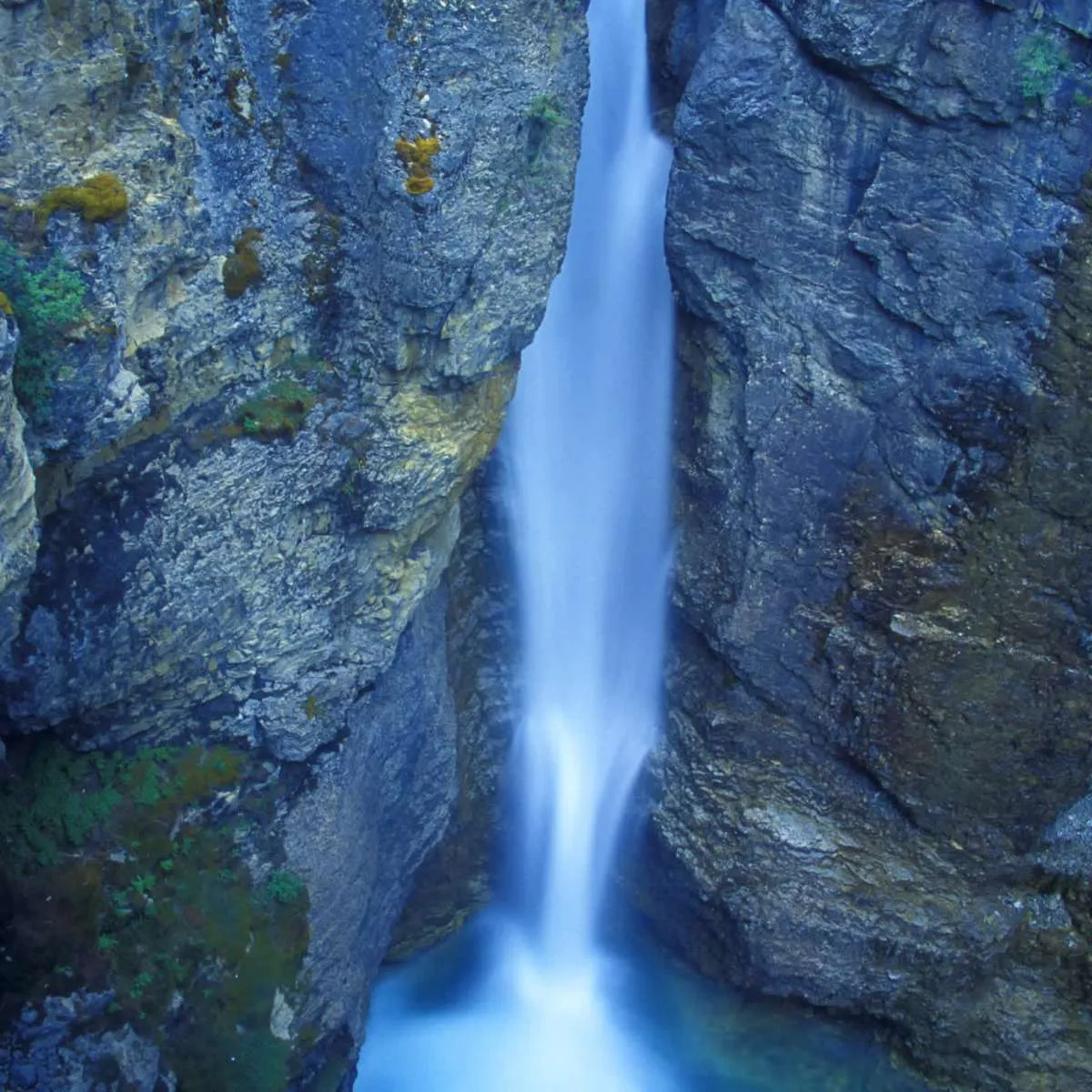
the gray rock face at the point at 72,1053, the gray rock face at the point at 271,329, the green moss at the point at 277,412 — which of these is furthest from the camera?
the green moss at the point at 277,412

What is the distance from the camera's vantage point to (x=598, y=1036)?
47.6 feet

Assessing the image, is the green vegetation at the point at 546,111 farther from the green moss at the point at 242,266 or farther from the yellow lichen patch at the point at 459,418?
the green moss at the point at 242,266

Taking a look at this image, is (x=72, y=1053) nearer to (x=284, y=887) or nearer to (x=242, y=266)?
(x=284, y=887)

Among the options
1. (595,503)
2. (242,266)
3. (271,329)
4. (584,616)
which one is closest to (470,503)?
(595,503)

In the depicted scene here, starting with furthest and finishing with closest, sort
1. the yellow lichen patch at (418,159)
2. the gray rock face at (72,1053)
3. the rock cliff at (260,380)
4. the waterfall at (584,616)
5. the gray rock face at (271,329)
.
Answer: the waterfall at (584,616) < the yellow lichen patch at (418,159) < the gray rock face at (72,1053) < the gray rock face at (271,329) < the rock cliff at (260,380)

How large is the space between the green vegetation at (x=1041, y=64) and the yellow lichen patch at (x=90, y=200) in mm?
8539

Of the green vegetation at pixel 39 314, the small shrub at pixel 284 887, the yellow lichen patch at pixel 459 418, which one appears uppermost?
the yellow lichen patch at pixel 459 418

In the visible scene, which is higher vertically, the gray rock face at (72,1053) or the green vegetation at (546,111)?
the green vegetation at (546,111)

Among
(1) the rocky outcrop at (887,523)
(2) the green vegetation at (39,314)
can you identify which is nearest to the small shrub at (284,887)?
(1) the rocky outcrop at (887,523)

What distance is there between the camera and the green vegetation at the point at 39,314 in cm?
852

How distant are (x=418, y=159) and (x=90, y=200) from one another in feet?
10.6

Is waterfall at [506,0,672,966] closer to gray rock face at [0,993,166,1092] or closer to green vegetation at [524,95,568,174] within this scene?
green vegetation at [524,95,568,174]

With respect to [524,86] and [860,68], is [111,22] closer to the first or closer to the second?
[524,86]

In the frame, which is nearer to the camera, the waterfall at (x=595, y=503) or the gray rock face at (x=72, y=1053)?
the gray rock face at (x=72, y=1053)
